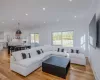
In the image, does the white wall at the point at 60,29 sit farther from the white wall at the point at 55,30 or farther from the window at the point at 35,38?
the window at the point at 35,38

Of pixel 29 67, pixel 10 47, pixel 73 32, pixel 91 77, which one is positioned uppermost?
pixel 73 32

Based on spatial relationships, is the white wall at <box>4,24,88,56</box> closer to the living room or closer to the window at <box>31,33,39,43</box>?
the living room

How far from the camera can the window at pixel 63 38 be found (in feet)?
23.1

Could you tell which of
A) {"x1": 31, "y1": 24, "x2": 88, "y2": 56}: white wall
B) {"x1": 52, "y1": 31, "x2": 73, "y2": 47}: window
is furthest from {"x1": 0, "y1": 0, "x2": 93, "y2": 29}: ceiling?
{"x1": 52, "y1": 31, "x2": 73, "y2": 47}: window

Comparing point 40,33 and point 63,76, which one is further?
point 40,33

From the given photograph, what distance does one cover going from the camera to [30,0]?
289cm

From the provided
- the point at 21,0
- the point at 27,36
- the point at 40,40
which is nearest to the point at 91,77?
the point at 21,0

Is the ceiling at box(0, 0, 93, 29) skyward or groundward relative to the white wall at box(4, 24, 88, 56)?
skyward

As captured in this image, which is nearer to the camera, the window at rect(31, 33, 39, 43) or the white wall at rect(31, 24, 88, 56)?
the white wall at rect(31, 24, 88, 56)

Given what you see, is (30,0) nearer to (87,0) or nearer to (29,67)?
(87,0)

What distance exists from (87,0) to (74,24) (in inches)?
148

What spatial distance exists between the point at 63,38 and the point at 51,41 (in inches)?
50.5

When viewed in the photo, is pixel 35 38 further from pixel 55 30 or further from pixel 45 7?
pixel 45 7

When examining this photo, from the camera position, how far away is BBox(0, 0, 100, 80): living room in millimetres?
3056
